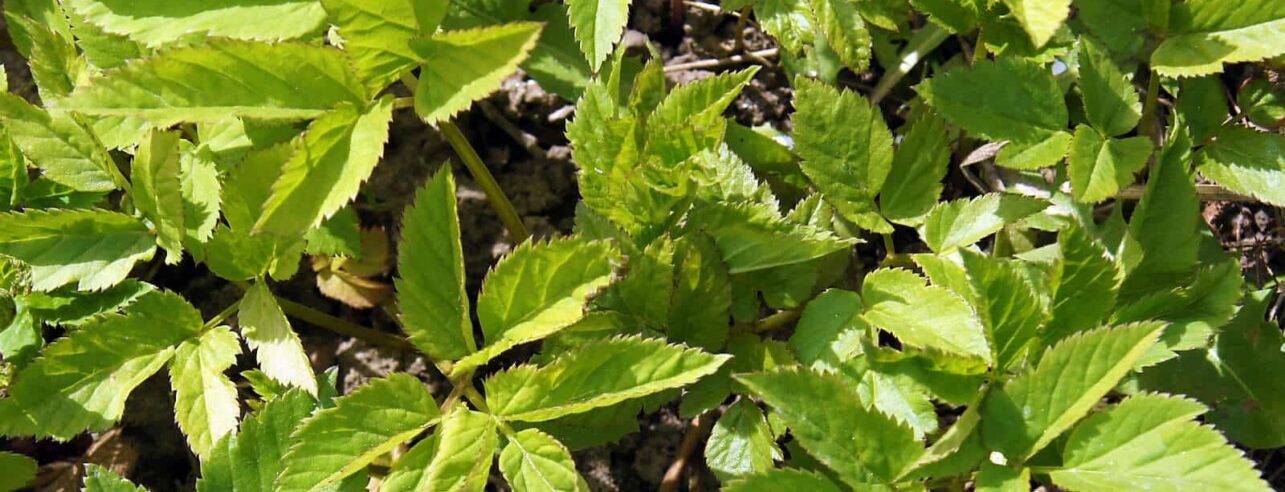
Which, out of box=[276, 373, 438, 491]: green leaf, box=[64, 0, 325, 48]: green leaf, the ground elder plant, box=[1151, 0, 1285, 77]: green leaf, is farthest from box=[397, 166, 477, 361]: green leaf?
box=[1151, 0, 1285, 77]: green leaf

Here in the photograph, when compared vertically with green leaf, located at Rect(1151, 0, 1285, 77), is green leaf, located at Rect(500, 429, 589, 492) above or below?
below

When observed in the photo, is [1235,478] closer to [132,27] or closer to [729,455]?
[729,455]

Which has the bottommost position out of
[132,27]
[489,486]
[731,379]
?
[489,486]

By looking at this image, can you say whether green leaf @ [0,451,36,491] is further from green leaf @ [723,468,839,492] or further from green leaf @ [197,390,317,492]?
green leaf @ [723,468,839,492]

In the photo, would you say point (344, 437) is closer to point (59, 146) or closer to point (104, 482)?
point (104, 482)

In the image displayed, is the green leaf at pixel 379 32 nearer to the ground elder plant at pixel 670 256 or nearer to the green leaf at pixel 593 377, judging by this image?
the ground elder plant at pixel 670 256

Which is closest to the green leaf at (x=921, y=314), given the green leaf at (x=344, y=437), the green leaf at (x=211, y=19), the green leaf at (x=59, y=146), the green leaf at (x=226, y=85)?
the green leaf at (x=344, y=437)

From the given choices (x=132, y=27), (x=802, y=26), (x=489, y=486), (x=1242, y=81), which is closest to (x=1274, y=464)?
(x=1242, y=81)

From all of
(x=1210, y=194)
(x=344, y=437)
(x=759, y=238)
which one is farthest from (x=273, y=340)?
(x=1210, y=194)
